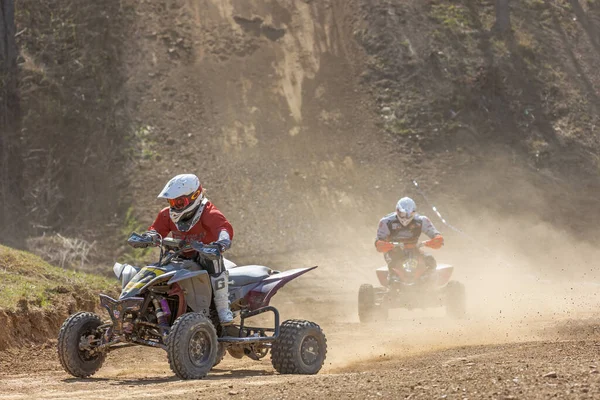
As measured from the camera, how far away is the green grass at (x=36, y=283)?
14.0 meters

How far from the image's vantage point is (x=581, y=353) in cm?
1002

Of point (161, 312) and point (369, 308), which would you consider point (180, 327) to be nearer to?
point (161, 312)

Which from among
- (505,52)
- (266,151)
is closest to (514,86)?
(505,52)

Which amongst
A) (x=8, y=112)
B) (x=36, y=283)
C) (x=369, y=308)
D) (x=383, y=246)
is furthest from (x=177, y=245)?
(x=8, y=112)

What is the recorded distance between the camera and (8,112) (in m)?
29.2

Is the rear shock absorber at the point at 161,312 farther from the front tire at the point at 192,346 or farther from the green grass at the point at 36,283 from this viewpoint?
the green grass at the point at 36,283

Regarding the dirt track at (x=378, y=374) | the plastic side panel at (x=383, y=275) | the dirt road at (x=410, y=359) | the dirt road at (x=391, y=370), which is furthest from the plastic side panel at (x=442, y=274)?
the dirt track at (x=378, y=374)

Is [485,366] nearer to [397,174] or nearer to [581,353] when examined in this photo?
[581,353]

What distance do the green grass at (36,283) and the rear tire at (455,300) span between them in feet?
20.2

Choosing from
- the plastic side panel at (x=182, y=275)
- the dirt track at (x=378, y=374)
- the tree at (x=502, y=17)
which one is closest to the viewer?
the dirt track at (x=378, y=374)

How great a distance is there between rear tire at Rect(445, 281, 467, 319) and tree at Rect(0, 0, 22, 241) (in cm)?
1399

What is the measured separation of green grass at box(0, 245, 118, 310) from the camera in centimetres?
1396

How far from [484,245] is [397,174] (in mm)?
4104

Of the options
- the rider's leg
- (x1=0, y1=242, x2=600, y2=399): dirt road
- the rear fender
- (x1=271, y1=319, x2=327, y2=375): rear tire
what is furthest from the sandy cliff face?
(x1=271, y1=319, x2=327, y2=375): rear tire
